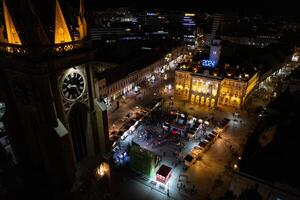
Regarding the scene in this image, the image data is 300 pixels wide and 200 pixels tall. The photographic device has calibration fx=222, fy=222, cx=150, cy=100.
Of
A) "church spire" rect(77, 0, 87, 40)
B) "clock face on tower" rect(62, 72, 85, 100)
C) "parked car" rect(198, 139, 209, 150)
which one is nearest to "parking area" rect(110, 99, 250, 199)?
"parked car" rect(198, 139, 209, 150)

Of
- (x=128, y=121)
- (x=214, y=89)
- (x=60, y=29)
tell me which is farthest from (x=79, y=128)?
(x=214, y=89)

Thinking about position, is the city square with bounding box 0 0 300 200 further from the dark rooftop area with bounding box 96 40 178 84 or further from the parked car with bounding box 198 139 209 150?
the dark rooftop area with bounding box 96 40 178 84

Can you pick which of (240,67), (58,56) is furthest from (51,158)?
(240,67)

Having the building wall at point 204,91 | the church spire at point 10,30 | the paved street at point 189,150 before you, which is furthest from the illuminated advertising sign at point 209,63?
the church spire at point 10,30

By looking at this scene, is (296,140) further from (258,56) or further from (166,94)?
(258,56)

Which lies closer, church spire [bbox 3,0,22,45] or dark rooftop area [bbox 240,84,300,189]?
church spire [bbox 3,0,22,45]

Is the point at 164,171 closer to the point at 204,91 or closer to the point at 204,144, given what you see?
the point at 204,144
